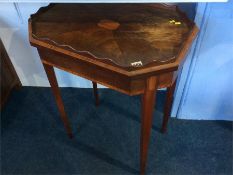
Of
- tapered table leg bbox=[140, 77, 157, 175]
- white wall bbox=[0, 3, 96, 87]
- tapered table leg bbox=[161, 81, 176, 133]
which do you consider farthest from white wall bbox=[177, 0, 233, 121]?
white wall bbox=[0, 3, 96, 87]

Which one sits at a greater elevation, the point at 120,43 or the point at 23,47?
the point at 120,43

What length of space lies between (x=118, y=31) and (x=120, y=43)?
72mm

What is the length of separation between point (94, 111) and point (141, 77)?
0.80 m

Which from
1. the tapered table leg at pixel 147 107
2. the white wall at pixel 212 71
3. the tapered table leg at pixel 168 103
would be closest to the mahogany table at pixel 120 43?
the tapered table leg at pixel 147 107

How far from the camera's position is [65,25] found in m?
0.95

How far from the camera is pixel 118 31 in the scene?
91cm

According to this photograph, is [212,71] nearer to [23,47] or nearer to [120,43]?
[120,43]

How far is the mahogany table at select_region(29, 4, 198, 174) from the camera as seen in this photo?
0.80m

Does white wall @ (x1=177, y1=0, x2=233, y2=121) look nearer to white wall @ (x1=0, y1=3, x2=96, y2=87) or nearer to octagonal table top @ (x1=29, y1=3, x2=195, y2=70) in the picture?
octagonal table top @ (x1=29, y1=3, x2=195, y2=70)

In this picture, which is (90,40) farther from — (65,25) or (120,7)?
(120,7)

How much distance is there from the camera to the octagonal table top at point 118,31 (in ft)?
2.68

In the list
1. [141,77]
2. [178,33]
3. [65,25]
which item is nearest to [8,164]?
[65,25]

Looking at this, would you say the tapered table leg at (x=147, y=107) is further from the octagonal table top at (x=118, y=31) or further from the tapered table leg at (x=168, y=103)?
the tapered table leg at (x=168, y=103)

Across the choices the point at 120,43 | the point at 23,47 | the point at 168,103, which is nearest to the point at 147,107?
the point at 120,43
